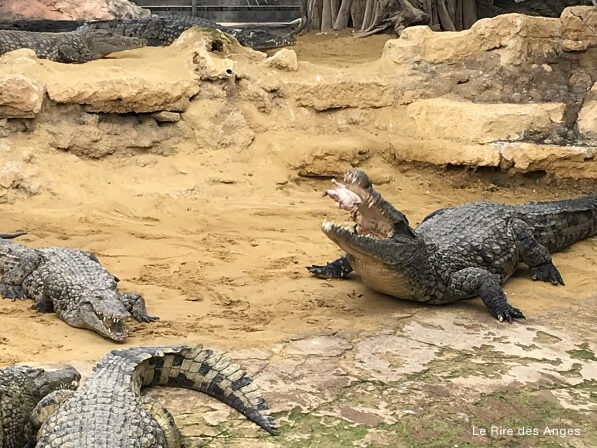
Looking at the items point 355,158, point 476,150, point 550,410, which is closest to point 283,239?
point 355,158

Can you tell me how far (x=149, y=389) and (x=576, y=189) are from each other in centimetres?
583

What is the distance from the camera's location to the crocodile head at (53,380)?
3652 millimetres

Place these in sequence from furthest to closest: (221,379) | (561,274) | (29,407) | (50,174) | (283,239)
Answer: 1. (50,174)
2. (283,239)
3. (561,274)
4. (221,379)
5. (29,407)

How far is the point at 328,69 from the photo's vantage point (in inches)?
356

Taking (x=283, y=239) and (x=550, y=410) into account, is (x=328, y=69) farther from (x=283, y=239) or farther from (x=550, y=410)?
(x=550, y=410)

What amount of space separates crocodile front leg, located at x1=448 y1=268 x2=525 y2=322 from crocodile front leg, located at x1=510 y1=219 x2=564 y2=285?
604 millimetres

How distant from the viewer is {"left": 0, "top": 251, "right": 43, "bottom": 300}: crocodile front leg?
554cm

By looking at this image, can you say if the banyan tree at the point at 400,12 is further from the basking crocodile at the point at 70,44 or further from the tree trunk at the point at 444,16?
the basking crocodile at the point at 70,44

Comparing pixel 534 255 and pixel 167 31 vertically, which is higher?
pixel 167 31

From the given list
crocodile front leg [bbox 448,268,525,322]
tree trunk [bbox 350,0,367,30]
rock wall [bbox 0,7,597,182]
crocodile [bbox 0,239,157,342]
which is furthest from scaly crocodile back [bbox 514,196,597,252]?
tree trunk [bbox 350,0,367,30]

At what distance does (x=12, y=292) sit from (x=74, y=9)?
11.1 metres

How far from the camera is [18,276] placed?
5.58 m

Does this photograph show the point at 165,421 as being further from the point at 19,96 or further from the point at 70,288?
the point at 19,96

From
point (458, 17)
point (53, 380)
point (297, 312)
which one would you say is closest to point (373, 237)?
point (297, 312)
